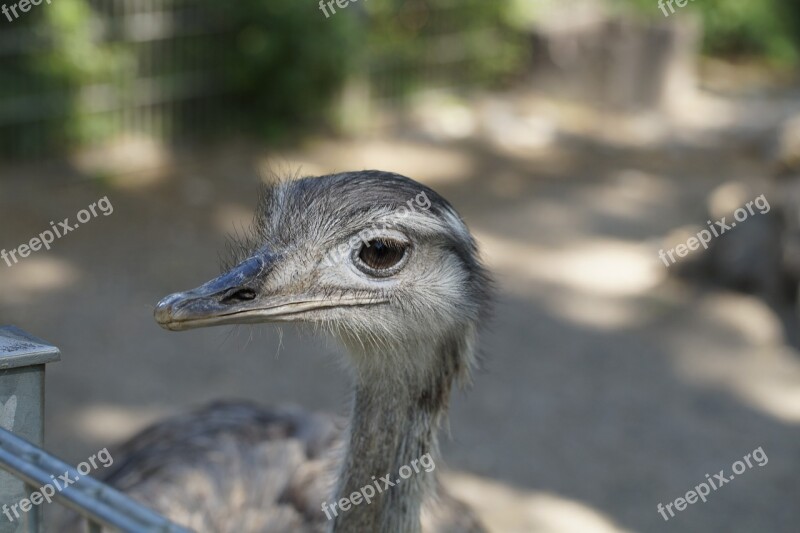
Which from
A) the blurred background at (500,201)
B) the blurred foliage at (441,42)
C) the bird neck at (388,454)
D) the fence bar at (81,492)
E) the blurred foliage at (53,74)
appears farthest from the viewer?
the blurred foliage at (441,42)

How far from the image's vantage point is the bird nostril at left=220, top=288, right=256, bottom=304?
85.8 inches

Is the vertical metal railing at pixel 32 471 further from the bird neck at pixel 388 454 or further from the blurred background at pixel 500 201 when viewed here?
the blurred background at pixel 500 201

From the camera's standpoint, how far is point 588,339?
6035 mm

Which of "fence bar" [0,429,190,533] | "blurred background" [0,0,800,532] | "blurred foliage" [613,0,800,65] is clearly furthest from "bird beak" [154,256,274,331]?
"blurred foliage" [613,0,800,65]

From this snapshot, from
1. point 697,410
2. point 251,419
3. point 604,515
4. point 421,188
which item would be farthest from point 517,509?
point 421,188

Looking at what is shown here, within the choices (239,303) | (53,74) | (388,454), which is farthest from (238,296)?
(53,74)

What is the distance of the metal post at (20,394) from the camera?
1.58 meters

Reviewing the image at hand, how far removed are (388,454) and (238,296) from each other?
1.70ft

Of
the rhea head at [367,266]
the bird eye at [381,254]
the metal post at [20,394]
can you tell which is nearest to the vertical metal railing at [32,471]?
the metal post at [20,394]

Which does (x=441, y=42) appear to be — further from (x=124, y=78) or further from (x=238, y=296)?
(x=238, y=296)

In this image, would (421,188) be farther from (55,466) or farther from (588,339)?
(588,339)

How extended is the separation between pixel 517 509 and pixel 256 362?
5.28 ft

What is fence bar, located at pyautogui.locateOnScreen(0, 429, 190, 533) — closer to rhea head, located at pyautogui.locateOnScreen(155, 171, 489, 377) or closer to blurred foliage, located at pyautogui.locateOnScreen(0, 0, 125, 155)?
rhea head, located at pyautogui.locateOnScreen(155, 171, 489, 377)

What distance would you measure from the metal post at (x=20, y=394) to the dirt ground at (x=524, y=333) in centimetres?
103
